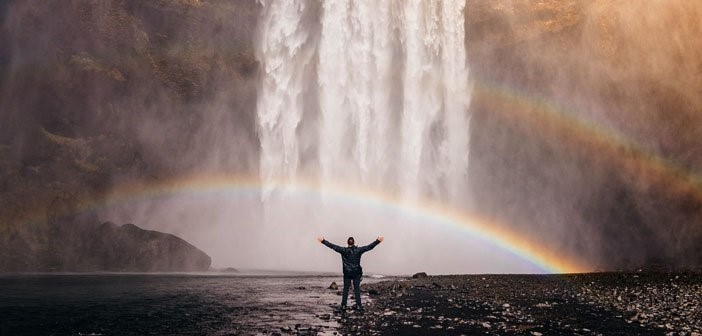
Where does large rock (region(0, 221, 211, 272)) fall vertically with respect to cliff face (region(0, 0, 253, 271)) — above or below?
below

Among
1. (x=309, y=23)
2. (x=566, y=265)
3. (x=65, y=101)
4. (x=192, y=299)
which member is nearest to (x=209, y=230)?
(x=65, y=101)

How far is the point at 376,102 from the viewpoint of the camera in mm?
52469

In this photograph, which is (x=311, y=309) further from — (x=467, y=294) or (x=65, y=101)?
(x=65, y=101)

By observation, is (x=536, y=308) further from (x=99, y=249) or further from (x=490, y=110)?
(x=490, y=110)

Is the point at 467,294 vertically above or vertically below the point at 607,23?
below

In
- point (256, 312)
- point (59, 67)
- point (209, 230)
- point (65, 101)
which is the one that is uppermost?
point (59, 67)

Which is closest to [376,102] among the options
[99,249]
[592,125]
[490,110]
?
[490,110]

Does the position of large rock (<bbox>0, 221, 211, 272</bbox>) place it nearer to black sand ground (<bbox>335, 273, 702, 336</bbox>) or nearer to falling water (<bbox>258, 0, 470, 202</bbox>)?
falling water (<bbox>258, 0, 470, 202</bbox>)

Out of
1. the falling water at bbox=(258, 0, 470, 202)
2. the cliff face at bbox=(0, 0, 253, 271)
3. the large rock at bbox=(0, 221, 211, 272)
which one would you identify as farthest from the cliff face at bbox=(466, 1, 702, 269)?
the large rock at bbox=(0, 221, 211, 272)

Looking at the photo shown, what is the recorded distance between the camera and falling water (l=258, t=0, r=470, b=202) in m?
52.0

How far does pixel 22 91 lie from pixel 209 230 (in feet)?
76.2

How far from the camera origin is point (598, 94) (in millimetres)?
49219

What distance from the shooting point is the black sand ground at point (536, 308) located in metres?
11.9

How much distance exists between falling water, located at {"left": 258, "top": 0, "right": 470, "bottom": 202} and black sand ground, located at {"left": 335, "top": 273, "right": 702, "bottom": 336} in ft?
93.2
